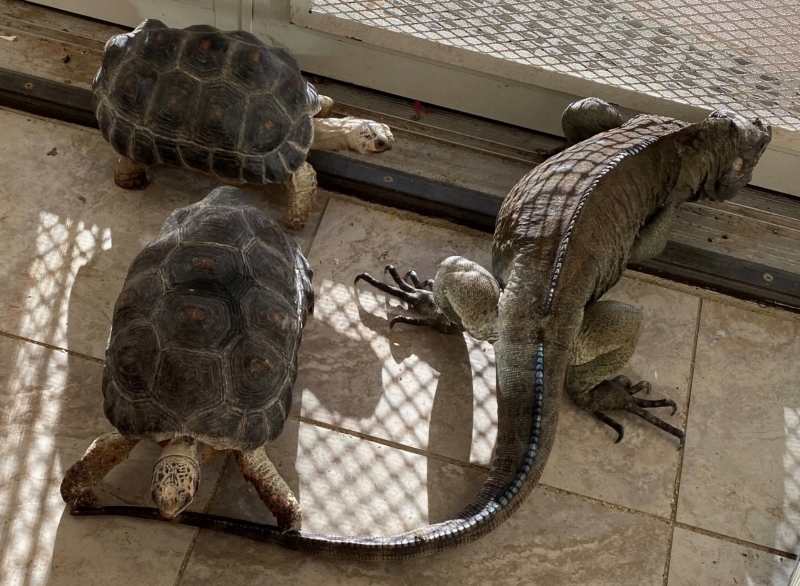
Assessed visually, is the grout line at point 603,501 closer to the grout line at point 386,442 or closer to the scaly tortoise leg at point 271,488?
the grout line at point 386,442

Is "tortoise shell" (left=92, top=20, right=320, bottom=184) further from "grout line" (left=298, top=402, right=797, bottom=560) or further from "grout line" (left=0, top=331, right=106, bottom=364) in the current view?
"grout line" (left=298, top=402, right=797, bottom=560)

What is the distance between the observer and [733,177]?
341 cm

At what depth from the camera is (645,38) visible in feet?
11.8

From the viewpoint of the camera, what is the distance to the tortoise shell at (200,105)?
3.26 meters

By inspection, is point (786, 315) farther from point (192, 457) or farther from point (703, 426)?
point (192, 457)

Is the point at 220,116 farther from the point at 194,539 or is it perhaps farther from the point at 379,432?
the point at 194,539

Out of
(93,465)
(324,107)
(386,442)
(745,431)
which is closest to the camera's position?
(93,465)

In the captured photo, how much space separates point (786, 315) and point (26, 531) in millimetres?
3000

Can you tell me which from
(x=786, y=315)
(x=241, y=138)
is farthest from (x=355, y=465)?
(x=786, y=315)

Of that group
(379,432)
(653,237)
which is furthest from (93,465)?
(653,237)

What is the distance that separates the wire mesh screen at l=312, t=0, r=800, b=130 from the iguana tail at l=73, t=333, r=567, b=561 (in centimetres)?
148

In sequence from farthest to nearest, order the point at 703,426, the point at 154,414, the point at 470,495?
the point at 703,426 → the point at 470,495 → the point at 154,414

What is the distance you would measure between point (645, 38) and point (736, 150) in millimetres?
650

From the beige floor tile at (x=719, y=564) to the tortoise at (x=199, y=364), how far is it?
130 centimetres
